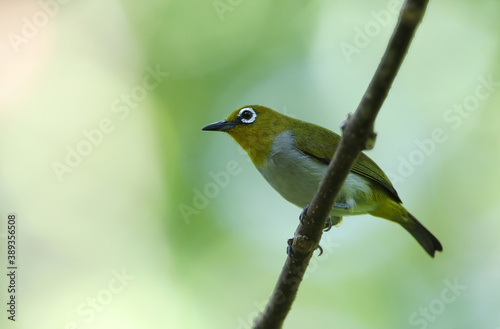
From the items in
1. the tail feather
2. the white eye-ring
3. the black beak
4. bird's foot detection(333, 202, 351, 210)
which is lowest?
the black beak

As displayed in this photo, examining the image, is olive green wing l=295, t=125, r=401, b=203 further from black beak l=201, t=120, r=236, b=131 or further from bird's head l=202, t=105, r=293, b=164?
black beak l=201, t=120, r=236, b=131

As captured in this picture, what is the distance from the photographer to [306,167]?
506 centimetres

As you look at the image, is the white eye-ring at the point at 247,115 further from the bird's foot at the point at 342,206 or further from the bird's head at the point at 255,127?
the bird's foot at the point at 342,206

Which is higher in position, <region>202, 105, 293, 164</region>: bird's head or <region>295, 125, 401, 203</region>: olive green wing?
<region>295, 125, 401, 203</region>: olive green wing

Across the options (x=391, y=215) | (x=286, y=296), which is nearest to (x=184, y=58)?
(x=391, y=215)

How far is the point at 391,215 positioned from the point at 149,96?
14.0 feet

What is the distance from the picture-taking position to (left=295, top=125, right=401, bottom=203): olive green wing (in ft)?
17.0

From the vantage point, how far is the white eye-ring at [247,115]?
5.81m

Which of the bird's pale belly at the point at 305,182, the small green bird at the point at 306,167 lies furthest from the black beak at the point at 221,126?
the bird's pale belly at the point at 305,182

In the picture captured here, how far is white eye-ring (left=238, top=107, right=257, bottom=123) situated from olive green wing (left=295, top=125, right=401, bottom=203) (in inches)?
23.9

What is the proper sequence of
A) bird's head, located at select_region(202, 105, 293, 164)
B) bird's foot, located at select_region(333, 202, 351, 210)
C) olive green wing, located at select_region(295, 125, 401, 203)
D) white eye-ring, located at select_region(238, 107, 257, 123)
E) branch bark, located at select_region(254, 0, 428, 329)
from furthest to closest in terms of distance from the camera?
white eye-ring, located at select_region(238, 107, 257, 123)
bird's head, located at select_region(202, 105, 293, 164)
olive green wing, located at select_region(295, 125, 401, 203)
bird's foot, located at select_region(333, 202, 351, 210)
branch bark, located at select_region(254, 0, 428, 329)

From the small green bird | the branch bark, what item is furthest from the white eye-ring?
the branch bark

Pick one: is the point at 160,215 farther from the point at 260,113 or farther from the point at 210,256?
the point at 260,113

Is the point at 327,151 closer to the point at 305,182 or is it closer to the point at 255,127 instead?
the point at 305,182
